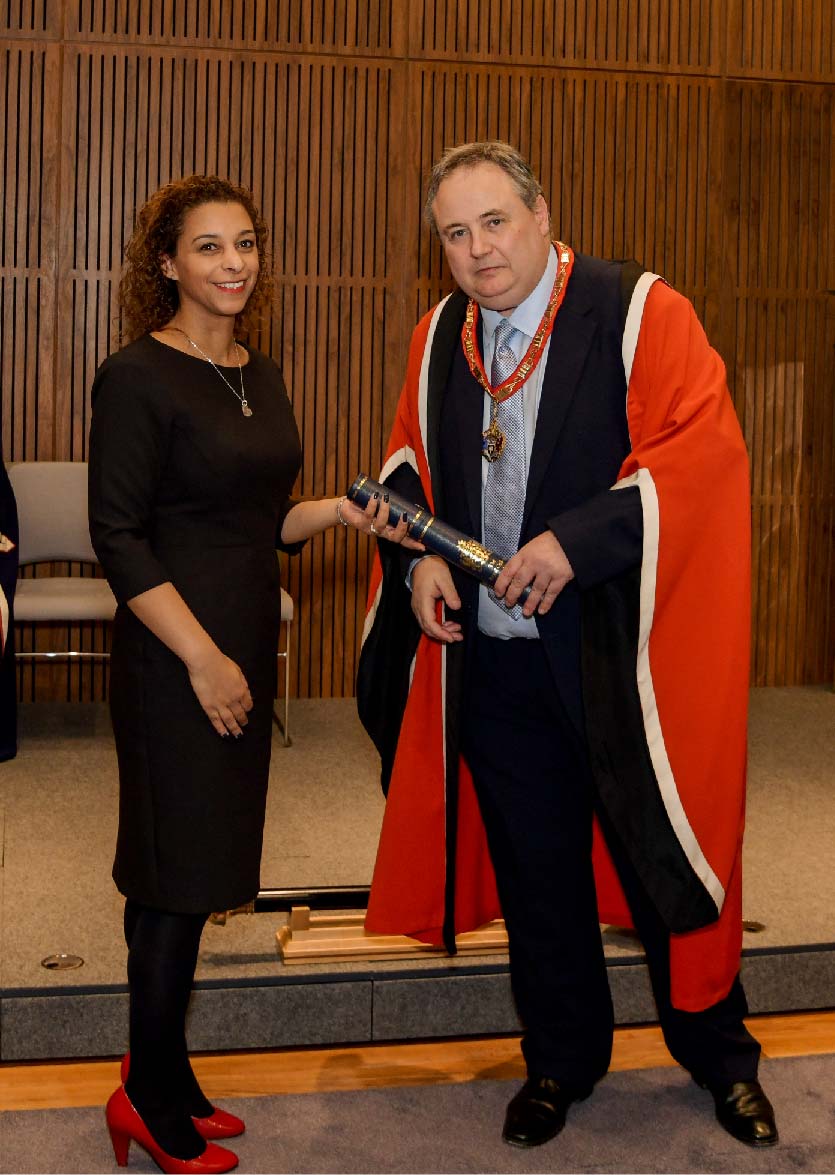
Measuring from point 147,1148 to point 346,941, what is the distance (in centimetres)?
83

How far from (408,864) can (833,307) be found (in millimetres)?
4841

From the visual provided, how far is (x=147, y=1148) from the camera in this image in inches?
97.5

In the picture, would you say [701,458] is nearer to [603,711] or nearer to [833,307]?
[603,711]

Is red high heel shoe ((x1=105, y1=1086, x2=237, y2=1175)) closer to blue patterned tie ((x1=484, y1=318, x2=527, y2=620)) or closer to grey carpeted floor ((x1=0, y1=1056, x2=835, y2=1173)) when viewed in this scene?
grey carpeted floor ((x1=0, y1=1056, x2=835, y2=1173))

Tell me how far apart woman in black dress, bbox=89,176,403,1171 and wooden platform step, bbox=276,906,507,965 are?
2.23ft

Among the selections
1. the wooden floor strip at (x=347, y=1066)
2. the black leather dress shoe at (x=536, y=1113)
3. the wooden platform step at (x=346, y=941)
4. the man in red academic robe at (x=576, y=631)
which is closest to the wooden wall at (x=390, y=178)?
the wooden platform step at (x=346, y=941)

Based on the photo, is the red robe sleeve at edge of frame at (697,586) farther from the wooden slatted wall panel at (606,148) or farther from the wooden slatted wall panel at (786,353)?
the wooden slatted wall panel at (786,353)

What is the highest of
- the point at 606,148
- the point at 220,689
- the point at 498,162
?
the point at 606,148

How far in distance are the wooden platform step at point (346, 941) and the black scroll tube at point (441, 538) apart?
43.6 inches

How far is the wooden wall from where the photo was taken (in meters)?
6.10

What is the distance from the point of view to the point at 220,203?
2.43 meters

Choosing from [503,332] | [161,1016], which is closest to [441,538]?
[503,332]

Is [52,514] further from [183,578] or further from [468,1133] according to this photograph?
[468,1133]

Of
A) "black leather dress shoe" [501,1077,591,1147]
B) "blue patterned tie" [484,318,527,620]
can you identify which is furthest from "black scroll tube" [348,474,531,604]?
"black leather dress shoe" [501,1077,591,1147]
